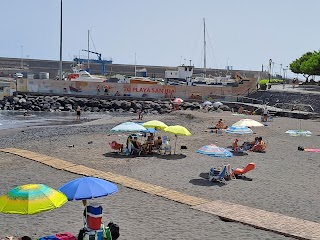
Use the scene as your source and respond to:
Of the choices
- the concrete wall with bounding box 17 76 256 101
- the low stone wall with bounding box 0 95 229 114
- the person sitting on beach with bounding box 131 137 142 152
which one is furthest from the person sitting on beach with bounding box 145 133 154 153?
the concrete wall with bounding box 17 76 256 101

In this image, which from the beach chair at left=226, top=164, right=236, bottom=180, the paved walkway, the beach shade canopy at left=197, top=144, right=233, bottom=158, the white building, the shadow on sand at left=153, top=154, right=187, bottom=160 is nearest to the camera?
the paved walkway

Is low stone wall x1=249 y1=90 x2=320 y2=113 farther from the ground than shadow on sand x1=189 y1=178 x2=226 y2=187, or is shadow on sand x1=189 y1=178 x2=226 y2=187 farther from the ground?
low stone wall x1=249 y1=90 x2=320 y2=113

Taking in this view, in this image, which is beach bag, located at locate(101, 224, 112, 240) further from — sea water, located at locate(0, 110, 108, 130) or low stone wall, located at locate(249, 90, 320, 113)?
low stone wall, located at locate(249, 90, 320, 113)

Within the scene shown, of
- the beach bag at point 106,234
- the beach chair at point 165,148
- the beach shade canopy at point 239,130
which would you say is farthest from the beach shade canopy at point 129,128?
the beach bag at point 106,234

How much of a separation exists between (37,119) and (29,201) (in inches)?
1425

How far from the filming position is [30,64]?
436 feet

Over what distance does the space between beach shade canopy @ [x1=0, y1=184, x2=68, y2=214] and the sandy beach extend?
7.06ft

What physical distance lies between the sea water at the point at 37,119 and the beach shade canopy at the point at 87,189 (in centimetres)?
2707

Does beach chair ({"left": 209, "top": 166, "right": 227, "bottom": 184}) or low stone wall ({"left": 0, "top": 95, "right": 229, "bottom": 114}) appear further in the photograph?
low stone wall ({"left": 0, "top": 95, "right": 229, "bottom": 114})

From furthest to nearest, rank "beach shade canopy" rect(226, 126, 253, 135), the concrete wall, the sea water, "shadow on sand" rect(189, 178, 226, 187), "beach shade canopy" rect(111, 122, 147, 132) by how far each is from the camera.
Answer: the concrete wall
the sea water
"beach shade canopy" rect(226, 126, 253, 135)
"beach shade canopy" rect(111, 122, 147, 132)
"shadow on sand" rect(189, 178, 226, 187)

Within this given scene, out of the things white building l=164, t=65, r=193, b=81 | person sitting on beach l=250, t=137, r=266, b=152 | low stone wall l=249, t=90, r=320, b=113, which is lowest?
person sitting on beach l=250, t=137, r=266, b=152

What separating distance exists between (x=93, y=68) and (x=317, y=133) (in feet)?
318

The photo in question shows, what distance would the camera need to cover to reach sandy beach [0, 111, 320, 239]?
963cm

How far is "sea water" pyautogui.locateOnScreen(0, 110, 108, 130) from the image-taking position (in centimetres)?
3719
